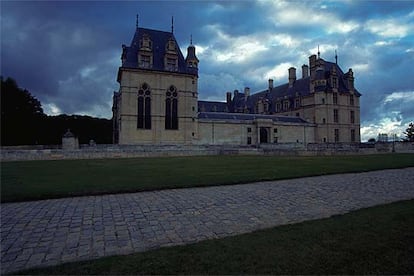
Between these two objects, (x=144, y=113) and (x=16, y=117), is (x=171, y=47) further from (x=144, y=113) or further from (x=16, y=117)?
(x=16, y=117)

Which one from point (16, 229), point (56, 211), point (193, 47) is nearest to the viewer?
point (16, 229)

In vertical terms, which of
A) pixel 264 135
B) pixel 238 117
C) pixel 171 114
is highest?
pixel 238 117

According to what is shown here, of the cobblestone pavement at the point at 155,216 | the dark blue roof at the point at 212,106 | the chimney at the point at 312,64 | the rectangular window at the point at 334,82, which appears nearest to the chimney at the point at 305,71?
the chimney at the point at 312,64

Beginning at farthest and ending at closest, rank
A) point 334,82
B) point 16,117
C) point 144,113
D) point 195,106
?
point 334,82 → point 195,106 → point 16,117 → point 144,113

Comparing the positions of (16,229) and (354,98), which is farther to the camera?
(354,98)

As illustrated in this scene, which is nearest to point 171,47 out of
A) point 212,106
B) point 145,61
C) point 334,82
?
point 145,61

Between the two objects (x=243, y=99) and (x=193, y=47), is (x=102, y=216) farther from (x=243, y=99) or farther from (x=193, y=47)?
(x=243, y=99)

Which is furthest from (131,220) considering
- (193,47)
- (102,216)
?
(193,47)

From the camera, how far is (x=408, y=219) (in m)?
5.00

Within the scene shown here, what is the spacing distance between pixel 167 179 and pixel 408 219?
7.23 metres

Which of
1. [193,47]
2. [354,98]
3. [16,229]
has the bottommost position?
[16,229]

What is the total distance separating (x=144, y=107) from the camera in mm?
38656

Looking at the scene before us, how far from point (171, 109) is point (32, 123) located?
2218 centimetres

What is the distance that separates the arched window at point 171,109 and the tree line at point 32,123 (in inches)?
830
